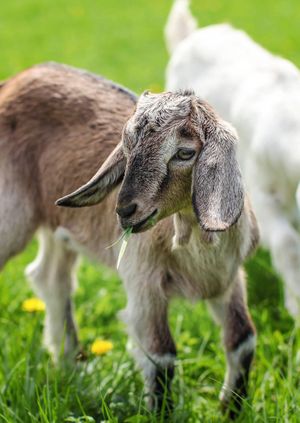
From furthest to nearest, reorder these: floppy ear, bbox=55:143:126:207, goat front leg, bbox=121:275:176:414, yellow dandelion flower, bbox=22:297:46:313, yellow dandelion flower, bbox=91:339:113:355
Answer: yellow dandelion flower, bbox=22:297:46:313
yellow dandelion flower, bbox=91:339:113:355
goat front leg, bbox=121:275:176:414
floppy ear, bbox=55:143:126:207

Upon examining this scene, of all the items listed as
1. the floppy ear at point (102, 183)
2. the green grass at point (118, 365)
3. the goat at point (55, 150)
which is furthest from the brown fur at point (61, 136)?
the floppy ear at point (102, 183)

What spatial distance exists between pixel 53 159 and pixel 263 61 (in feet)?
6.16

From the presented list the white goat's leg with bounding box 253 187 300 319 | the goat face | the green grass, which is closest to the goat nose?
the goat face

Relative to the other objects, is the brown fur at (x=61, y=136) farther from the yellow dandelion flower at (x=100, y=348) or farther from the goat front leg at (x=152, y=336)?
the yellow dandelion flower at (x=100, y=348)

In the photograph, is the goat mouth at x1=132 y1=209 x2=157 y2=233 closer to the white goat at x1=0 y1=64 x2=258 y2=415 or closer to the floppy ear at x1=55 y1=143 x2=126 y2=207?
the white goat at x1=0 y1=64 x2=258 y2=415

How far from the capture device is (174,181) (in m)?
2.44

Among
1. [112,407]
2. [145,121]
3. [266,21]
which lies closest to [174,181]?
[145,121]

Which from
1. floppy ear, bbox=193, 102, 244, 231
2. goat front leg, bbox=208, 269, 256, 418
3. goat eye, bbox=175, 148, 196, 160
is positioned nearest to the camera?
floppy ear, bbox=193, 102, 244, 231

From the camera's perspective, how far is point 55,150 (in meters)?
3.51

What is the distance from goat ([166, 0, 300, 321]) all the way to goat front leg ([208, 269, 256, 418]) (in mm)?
541

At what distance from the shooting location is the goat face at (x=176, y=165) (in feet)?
7.70

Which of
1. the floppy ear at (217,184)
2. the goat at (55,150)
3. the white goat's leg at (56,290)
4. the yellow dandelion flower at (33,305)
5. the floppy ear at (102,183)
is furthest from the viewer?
the yellow dandelion flower at (33,305)

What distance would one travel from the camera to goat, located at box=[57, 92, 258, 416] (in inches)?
93.0

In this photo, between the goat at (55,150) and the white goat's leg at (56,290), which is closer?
the goat at (55,150)
